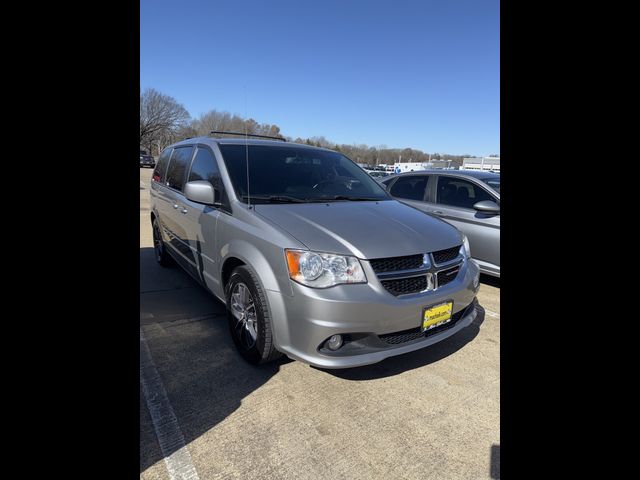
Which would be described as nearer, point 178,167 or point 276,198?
point 276,198

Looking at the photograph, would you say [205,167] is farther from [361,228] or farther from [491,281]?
[491,281]

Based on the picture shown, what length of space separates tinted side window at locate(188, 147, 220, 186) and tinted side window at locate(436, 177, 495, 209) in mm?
3535

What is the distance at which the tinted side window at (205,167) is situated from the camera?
11.0ft

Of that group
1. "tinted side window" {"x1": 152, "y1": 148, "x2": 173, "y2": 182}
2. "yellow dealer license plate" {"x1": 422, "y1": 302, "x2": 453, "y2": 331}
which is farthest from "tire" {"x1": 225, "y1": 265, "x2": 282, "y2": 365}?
"tinted side window" {"x1": 152, "y1": 148, "x2": 173, "y2": 182}

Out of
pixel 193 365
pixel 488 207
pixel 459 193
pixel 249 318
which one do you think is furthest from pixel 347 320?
pixel 459 193

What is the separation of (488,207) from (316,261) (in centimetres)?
318

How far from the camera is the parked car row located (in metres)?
4.71

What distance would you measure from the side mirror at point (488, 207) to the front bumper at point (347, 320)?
8.47ft

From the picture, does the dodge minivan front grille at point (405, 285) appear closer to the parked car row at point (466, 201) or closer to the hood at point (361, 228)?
the hood at point (361, 228)

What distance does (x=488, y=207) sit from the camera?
458 centimetres

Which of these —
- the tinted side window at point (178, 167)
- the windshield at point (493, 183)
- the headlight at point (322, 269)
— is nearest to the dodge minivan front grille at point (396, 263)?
the headlight at point (322, 269)
